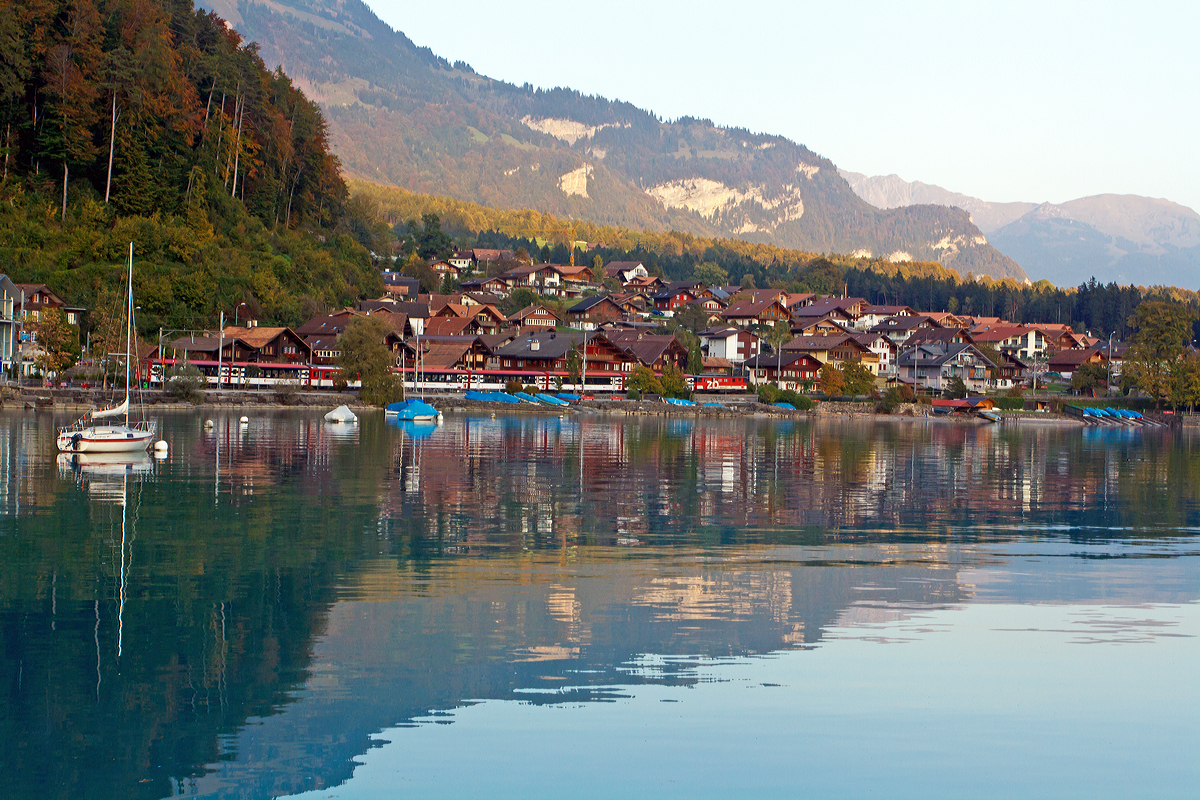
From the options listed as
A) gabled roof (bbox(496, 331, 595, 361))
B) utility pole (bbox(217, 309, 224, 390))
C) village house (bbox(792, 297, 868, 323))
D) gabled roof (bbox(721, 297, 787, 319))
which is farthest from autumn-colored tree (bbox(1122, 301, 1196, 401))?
utility pole (bbox(217, 309, 224, 390))

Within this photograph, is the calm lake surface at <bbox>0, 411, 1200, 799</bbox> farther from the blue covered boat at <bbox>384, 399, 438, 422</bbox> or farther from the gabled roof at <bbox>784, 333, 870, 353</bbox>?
the gabled roof at <bbox>784, 333, 870, 353</bbox>

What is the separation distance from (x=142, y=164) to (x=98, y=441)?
A: 56198 millimetres

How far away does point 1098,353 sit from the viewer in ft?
415

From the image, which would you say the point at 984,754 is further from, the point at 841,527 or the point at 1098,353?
the point at 1098,353

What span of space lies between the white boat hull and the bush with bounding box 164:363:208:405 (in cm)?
4052

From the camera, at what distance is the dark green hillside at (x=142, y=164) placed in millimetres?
77625

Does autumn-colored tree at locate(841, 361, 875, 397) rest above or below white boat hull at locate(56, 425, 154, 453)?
above

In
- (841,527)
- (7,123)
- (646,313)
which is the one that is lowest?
(841,527)

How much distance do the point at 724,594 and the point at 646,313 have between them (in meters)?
138

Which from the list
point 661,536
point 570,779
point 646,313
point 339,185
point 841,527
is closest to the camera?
point 570,779

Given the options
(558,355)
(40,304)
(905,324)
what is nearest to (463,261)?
(905,324)

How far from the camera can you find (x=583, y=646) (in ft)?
38.5

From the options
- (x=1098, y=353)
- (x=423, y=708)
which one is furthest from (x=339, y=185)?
(x=423, y=708)

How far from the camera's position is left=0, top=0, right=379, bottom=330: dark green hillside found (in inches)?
3056
